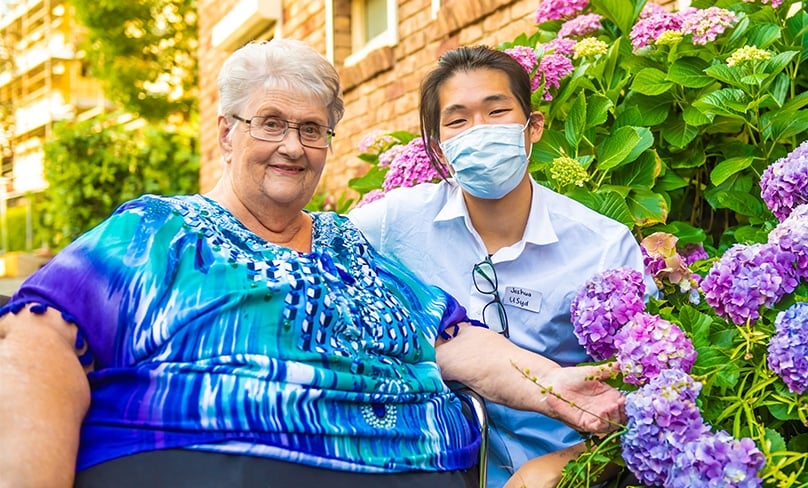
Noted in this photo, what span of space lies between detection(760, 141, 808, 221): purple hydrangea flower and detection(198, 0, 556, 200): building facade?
2287 millimetres

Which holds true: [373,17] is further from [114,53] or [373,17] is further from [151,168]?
[114,53]

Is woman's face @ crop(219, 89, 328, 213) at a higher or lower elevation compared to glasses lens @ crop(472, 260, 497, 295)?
higher

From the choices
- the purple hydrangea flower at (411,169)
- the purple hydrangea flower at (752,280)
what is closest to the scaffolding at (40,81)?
the purple hydrangea flower at (411,169)

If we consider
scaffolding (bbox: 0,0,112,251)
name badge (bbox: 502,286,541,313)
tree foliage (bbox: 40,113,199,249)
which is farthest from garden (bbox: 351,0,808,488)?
scaffolding (bbox: 0,0,112,251)

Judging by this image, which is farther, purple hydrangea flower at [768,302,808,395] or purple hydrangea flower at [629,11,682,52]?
purple hydrangea flower at [629,11,682,52]

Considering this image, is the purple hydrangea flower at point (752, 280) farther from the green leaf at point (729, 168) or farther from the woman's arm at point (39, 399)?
the woman's arm at point (39, 399)

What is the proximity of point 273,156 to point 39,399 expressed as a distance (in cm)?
81

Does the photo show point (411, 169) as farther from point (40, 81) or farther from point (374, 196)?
point (40, 81)

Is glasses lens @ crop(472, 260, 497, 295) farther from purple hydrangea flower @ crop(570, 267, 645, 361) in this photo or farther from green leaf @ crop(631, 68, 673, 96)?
green leaf @ crop(631, 68, 673, 96)

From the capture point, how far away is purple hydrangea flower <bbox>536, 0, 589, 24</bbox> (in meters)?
3.44

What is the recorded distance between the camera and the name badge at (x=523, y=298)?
249 centimetres

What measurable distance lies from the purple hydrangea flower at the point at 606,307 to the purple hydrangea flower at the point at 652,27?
46.8 inches

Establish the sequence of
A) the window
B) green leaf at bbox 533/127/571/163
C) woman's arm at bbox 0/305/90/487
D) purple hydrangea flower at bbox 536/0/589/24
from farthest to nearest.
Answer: the window < purple hydrangea flower at bbox 536/0/589/24 < green leaf at bbox 533/127/571/163 < woman's arm at bbox 0/305/90/487

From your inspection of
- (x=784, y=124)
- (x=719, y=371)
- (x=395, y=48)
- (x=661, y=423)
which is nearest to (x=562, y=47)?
(x=784, y=124)
